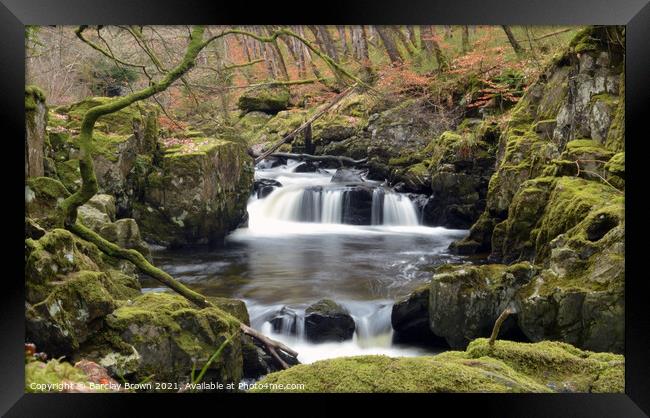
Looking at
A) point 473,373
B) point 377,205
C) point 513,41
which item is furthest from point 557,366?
point 377,205

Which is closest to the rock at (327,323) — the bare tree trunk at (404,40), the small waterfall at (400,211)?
the small waterfall at (400,211)

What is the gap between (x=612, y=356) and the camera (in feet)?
11.6

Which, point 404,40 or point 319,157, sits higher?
point 404,40

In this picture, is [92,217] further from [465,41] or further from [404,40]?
[465,41]

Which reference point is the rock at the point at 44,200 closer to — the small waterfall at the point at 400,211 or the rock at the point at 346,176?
the rock at the point at 346,176

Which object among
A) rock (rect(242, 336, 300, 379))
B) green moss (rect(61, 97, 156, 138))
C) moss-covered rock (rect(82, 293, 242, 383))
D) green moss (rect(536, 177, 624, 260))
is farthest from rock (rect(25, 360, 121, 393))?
green moss (rect(536, 177, 624, 260))

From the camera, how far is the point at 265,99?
481cm

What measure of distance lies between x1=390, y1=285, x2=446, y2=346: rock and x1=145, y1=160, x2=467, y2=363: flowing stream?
0.26 feet

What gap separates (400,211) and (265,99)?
225cm

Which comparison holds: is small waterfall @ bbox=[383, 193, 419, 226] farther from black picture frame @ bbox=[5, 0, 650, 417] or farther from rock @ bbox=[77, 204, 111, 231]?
rock @ bbox=[77, 204, 111, 231]

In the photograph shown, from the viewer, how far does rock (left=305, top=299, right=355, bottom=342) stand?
445 cm

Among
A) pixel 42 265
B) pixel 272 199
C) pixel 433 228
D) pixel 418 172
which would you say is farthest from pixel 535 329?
pixel 42 265

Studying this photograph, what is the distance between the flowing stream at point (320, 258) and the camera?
4.54m

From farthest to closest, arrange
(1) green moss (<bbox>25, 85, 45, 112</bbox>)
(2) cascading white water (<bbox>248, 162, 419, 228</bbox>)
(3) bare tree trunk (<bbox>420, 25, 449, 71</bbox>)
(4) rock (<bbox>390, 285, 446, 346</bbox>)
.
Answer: (2) cascading white water (<bbox>248, 162, 419, 228</bbox>) < (4) rock (<bbox>390, 285, 446, 346</bbox>) < (3) bare tree trunk (<bbox>420, 25, 449, 71</bbox>) < (1) green moss (<bbox>25, 85, 45, 112</bbox>)
